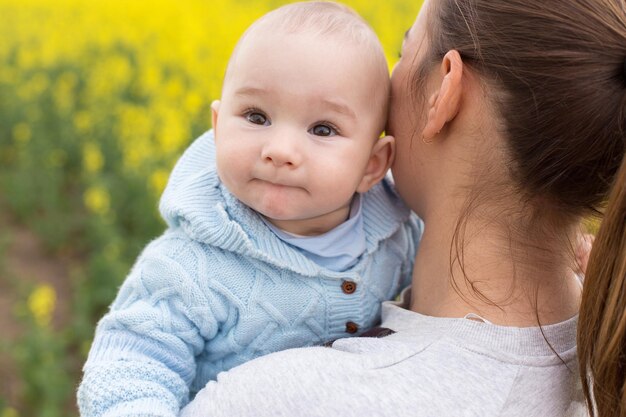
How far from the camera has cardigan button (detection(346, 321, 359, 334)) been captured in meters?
1.57

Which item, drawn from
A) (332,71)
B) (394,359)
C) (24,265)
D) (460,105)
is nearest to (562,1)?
(460,105)

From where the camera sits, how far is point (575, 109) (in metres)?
1.29

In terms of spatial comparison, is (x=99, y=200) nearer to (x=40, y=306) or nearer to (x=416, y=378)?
(x=40, y=306)

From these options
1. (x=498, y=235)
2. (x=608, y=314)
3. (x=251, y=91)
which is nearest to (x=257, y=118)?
(x=251, y=91)

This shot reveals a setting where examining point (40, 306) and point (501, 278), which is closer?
point (501, 278)

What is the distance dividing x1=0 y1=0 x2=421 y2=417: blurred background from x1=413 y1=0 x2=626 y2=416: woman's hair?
253cm

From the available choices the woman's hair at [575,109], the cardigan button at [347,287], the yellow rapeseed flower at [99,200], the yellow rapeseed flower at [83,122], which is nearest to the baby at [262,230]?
the cardigan button at [347,287]

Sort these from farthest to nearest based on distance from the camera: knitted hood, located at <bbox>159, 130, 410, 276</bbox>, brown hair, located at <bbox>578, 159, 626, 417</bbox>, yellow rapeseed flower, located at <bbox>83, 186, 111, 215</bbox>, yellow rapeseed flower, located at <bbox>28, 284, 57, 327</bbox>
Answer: yellow rapeseed flower, located at <bbox>83, 186, 111, 215</bbox>, yellow rapeseed flower, located at <bbox>28, 284, 57, 327</bbox>, knitted hood, located at <bbox>159, 130, 410, 276</bbox>, brown hair, located at <bbox>578, 159, 626, 417</bbox>

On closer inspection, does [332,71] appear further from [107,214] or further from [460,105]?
[107,214]

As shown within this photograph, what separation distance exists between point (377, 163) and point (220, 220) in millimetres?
339

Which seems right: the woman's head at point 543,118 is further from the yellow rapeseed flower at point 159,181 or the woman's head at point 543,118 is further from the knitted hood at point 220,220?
the yellow rapeseed flower at point 159,181

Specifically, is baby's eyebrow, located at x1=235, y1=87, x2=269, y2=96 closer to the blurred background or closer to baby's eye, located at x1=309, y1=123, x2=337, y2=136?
baby's eye, located at x1=309, y1=123, x2=337, y2=136

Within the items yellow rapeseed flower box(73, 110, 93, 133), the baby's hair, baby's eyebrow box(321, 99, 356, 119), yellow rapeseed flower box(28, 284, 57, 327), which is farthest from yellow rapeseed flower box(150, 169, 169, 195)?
baby's eyebrow box(321, 99, 356, 119)

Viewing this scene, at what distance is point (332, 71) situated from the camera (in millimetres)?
1451
